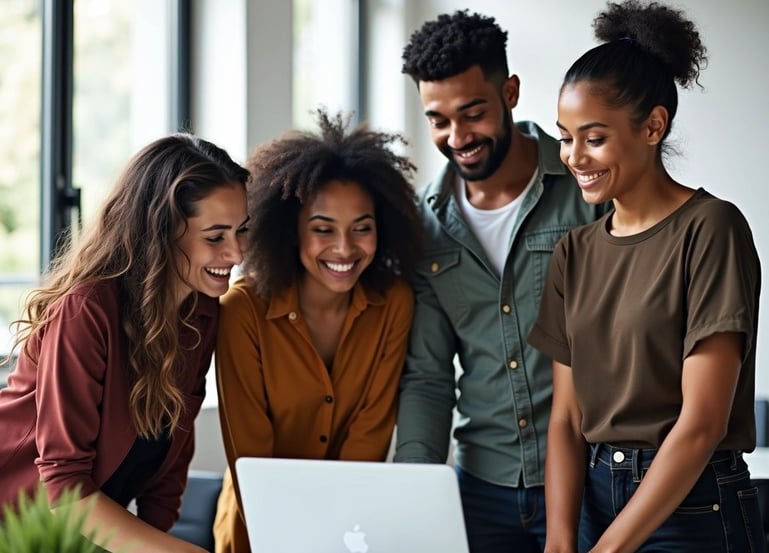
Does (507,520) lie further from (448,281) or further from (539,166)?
(539,166)

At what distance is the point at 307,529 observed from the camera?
5.84ft

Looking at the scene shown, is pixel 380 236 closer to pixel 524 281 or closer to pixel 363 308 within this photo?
pixel 363 308

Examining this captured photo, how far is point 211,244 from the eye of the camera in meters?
2.18

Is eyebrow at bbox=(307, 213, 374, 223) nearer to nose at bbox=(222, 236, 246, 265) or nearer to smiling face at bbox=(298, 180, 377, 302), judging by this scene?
smiling face at bbox=(298, 180, 377, 302)

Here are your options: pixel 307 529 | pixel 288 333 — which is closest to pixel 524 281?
pixel 288 333

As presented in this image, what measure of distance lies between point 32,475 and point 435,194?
3.63 feet

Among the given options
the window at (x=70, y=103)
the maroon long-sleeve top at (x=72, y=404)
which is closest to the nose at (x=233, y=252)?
the maroon long-sleeve top at (x=72, y=404)

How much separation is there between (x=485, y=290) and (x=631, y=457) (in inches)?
24.3

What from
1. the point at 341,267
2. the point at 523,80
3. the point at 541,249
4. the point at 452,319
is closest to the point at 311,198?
the point at 341,267

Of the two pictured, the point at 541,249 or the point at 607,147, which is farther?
the point at 541,249

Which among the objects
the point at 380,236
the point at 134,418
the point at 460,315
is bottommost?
the point at 134,418

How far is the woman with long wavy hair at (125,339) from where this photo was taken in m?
1.99

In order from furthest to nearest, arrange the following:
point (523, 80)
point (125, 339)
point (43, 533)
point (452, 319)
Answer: point (523, 80) → point (452, 319) → point (125, 339) → point (43, 533)

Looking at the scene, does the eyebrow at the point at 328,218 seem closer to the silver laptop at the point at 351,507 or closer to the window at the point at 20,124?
the silver laptop at the point at 351,507
